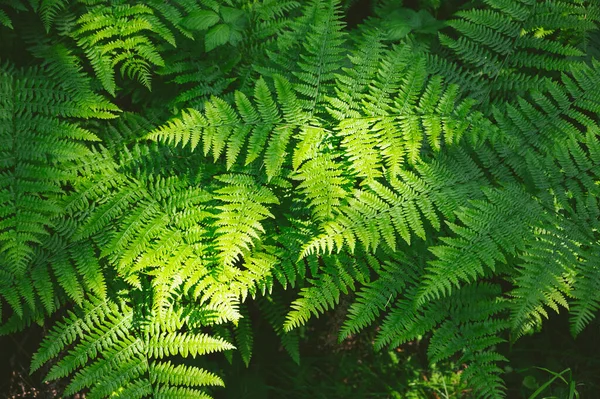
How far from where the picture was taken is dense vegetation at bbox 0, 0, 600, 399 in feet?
9.05

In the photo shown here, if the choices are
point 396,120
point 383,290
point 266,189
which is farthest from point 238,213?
point 396,120

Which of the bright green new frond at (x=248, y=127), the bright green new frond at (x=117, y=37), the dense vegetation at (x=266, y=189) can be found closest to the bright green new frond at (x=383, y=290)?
the dense vegetation at (x=266, y=189)

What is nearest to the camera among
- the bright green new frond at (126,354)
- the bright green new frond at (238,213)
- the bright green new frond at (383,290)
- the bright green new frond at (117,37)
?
the bright green new frond at (238,213)

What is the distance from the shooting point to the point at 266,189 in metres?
2.91

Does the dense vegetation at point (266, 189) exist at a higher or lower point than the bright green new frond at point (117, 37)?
lower

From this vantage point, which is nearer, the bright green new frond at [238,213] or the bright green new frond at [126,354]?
the bright green new frond at [238,213]

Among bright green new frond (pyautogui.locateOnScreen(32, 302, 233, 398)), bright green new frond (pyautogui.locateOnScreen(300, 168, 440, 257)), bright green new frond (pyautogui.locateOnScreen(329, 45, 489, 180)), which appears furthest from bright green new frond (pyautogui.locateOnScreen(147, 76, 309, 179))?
bright green new frond (pyautogui.locateOnScreen(32, 302, 233, 398))

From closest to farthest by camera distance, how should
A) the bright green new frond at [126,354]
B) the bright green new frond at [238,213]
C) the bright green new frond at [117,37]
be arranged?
the bright green new frond at [238,213]
the bright green new frond at [126,354]
the bright green new frond at [117,37]

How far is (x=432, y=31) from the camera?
3564 millimetres

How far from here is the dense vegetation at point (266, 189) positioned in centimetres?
276

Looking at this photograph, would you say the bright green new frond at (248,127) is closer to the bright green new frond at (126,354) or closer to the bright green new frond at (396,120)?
the bright green new frond at (396,120)

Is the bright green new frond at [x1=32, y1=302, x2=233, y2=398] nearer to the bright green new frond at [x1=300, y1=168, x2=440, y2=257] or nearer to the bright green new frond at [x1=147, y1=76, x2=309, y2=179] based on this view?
the bright green new frond at [x1=300, y1=168, x2=440, y2=257]

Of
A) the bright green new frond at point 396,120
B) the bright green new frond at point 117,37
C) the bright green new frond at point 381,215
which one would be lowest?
the bright green new frond at point 381,215

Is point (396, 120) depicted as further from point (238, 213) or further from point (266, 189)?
point (238, 213)
